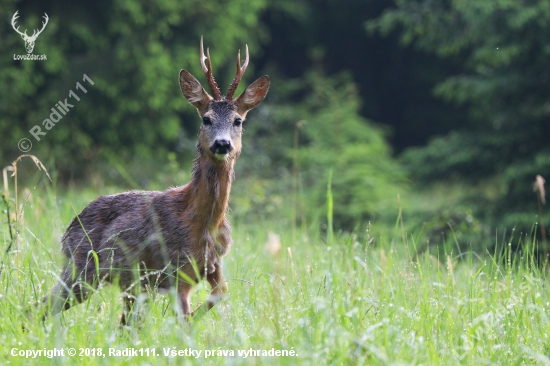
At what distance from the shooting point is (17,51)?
1059cm

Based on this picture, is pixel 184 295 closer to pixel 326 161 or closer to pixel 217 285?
pixel 217 285

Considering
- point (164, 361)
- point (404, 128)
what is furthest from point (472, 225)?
point (404, 128)

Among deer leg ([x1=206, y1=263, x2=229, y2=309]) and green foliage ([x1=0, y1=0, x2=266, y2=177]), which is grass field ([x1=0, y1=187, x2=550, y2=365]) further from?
green foliage ([x1=0, y1=0, x2=266, y2=177])

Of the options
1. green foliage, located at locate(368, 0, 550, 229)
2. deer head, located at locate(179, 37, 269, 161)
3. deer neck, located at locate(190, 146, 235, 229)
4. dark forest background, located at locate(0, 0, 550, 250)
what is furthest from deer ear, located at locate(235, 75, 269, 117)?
green foliage, located at locate(368, 0, 550, 229)

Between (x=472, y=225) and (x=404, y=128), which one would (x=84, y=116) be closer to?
(x=472, y=225)

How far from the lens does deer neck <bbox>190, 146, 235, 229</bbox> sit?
13.4 feet

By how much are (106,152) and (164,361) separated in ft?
30.8

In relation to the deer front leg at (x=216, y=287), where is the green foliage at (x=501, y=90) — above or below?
above

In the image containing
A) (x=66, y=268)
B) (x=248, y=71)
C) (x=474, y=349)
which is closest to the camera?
(x=474, y=349)

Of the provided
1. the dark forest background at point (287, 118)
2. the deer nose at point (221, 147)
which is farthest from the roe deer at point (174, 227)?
the dark forest background at point (287, 118)

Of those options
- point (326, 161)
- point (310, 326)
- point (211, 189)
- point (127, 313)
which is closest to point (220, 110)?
point (211, 189)

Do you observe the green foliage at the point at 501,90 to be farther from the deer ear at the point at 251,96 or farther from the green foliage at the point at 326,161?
the deer ear at the point at 251,96

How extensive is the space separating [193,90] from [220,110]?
268mm

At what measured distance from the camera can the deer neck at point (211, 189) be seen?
13.4ft
